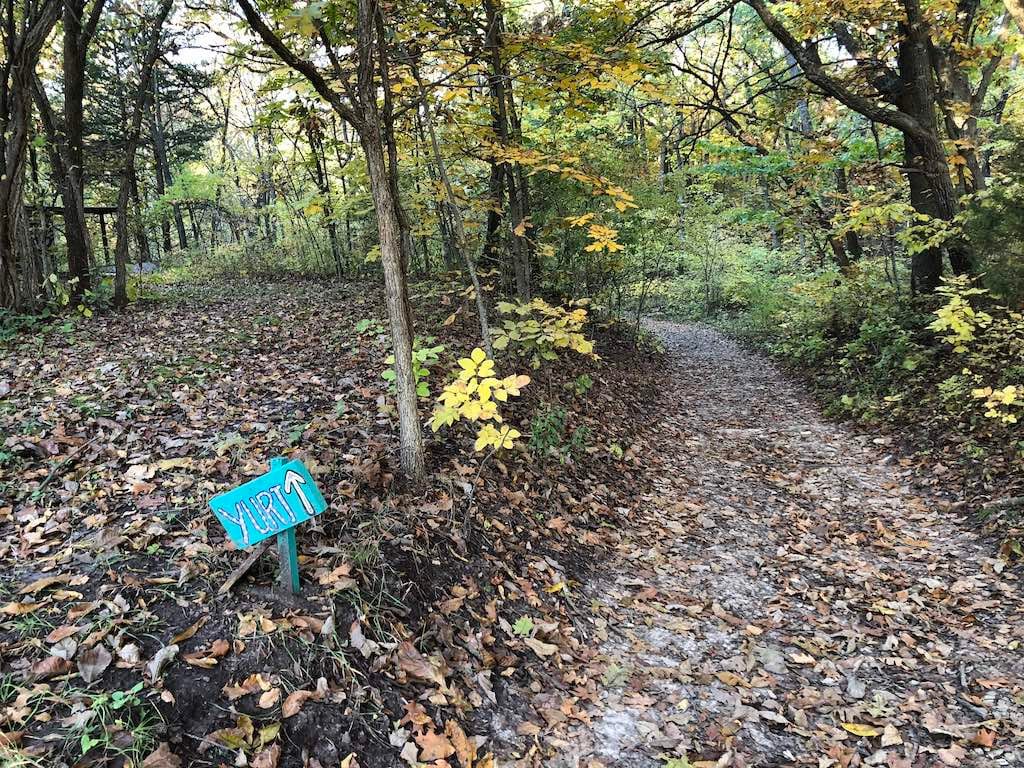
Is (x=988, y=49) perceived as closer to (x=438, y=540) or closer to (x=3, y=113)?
(x=438, y=540)

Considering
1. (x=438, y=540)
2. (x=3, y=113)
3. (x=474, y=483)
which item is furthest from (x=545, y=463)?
(x=3, y=113)

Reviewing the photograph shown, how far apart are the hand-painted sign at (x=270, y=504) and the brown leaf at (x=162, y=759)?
2.74 feet

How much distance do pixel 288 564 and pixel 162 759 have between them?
3.09 feet

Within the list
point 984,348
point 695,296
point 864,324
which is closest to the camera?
point 984,348

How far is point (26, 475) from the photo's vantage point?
146 inches

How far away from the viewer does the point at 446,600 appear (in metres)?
3.48

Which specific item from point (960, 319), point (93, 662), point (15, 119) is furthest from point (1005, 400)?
point (15, 119)

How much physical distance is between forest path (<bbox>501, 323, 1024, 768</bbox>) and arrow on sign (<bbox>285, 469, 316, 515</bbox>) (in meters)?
1.58

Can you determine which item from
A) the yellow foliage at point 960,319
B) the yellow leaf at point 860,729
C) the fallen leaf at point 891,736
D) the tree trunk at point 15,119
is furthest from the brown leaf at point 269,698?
the tree trunk at point 15,119

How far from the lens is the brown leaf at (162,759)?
2.13 metres

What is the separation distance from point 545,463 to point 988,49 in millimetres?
8944

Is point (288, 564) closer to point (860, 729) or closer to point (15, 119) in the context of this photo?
point (860, 729)

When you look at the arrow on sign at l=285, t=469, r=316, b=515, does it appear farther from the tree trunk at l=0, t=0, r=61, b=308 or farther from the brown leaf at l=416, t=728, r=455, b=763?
the tree trunk at l=0, t=0, r=61, b=308

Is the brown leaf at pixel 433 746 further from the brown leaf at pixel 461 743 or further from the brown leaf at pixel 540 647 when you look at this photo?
the brown leaf at pixel 540 647
